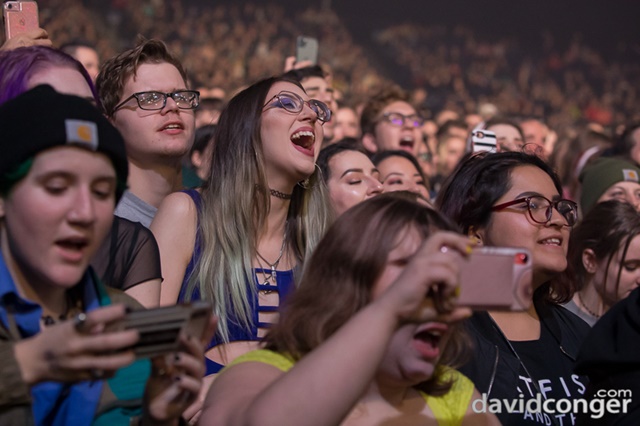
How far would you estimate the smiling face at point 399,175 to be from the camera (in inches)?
174

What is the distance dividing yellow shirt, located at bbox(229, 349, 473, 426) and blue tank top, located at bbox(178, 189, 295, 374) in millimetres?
855

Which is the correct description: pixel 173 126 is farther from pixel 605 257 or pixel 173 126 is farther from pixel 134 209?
pixel 605 257

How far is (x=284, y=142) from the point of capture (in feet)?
10.5

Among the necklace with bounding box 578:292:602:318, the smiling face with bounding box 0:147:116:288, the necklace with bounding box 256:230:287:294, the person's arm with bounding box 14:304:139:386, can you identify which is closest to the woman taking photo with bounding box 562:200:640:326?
the necklace with bounding box 578:292:602:318

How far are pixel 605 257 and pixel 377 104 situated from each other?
95.7 inches

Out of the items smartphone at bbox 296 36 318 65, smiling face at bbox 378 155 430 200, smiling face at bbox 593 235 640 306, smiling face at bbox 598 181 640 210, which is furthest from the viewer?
smartphone at bbox 296 36 318 65

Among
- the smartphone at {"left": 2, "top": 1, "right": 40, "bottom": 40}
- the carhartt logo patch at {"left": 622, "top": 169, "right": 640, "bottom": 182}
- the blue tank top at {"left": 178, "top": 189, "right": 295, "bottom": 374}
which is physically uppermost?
the smartphone at {"left": 2, "top": 1, "right": 40, "bottom": 40}

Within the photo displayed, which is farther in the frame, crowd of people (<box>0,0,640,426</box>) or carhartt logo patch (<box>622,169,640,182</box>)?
carhartt logo patch (<box>622,169,640,182</box>)

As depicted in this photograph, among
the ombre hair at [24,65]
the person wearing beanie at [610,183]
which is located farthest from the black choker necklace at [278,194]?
the person wearing beanie at [610,183]

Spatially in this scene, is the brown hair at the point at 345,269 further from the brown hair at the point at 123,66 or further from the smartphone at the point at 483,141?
the smartphone at the point at 483,141

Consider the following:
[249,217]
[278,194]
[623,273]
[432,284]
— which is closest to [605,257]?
[623,273]

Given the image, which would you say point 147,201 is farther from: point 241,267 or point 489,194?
point 489,194

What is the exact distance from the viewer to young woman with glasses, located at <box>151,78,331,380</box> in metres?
2.91

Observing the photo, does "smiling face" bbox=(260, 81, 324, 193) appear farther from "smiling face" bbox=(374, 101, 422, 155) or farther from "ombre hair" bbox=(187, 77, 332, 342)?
"smiling face" bbox=(374, 101, 422, 155)
